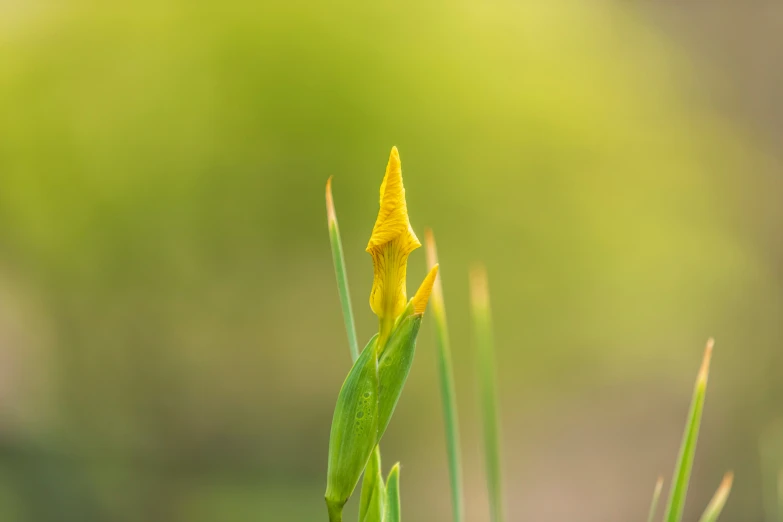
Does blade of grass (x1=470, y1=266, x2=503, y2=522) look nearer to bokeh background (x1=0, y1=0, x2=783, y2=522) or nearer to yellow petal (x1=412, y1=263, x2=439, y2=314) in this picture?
yellow petal (x1=412, y1=263, x2=439, y2=314)

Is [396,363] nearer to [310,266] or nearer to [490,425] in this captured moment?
[490,425]

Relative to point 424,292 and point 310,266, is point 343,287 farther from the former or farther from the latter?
point 310,266

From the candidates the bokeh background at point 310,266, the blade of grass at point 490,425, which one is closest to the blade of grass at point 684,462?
the blade of grass at point 490,425

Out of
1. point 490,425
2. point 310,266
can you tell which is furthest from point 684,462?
point 310,266

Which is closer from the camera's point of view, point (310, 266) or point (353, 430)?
point (353, 430)

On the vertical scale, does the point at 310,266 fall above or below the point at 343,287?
below

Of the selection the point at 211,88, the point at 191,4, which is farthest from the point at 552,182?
the point at 191,4

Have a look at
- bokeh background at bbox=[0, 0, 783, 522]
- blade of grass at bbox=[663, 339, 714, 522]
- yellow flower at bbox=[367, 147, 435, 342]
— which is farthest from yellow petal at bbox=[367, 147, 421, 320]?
bokeh background at bbox=[0, 0, 783, 522]
